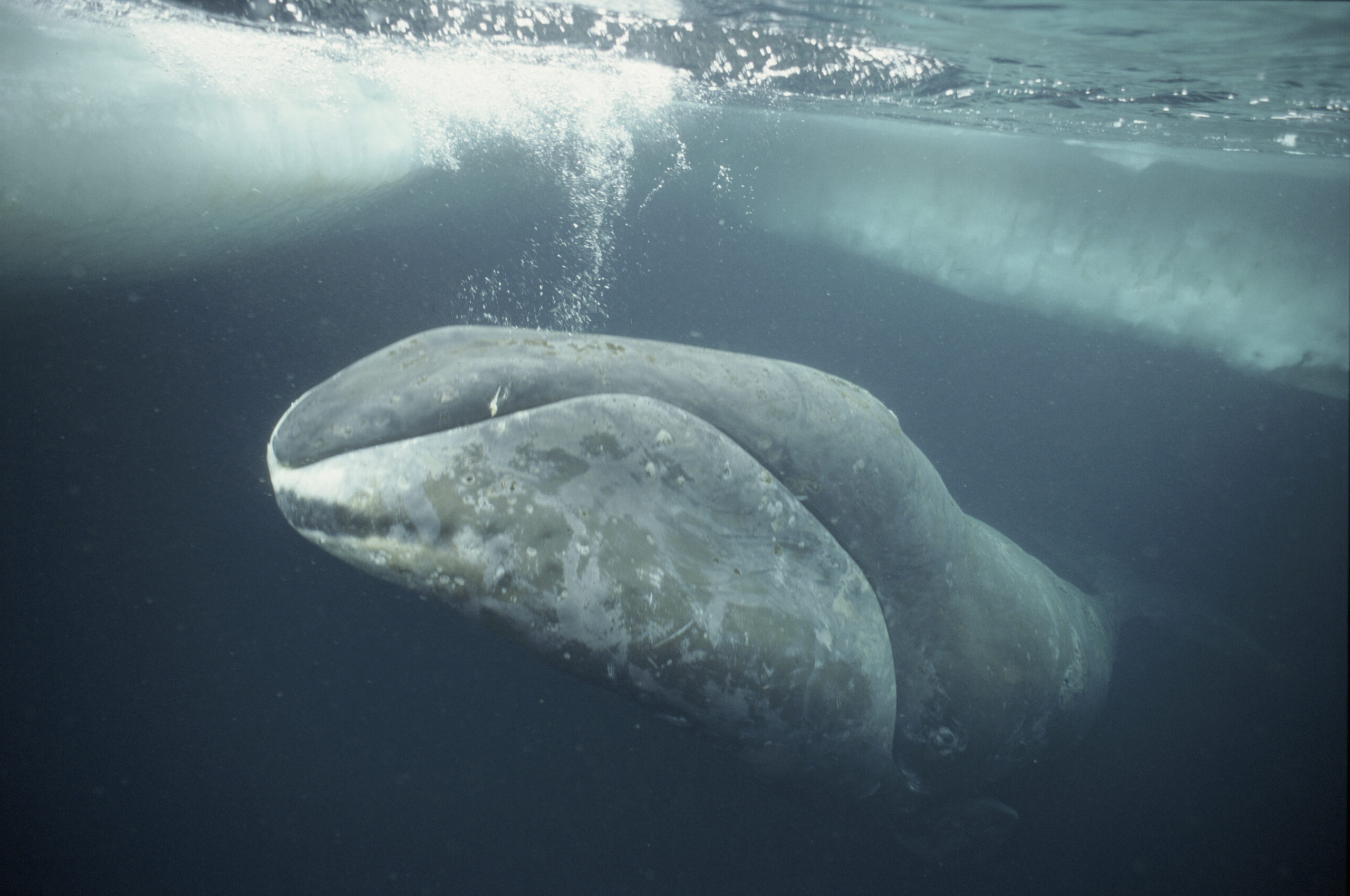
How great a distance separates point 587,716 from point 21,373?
7.36 meters

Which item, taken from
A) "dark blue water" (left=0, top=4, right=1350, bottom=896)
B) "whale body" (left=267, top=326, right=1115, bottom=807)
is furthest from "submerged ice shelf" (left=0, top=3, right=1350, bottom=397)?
"whale body" (left=267, top=326, right=1115, bottom=807)

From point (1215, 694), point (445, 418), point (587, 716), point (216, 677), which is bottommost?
point (216, 677)

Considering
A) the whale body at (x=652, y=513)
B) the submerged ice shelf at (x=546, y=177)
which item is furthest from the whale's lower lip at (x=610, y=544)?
the submerged ice shelf at (x=546, y=177)

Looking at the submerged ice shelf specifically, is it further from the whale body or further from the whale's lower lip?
the whale's lower lip

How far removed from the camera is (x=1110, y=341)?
34.3 ft

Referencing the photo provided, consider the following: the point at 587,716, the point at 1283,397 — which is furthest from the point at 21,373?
the point at 1283,397

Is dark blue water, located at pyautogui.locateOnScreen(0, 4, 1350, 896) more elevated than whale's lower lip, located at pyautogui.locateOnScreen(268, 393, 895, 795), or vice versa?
whale's lower lip, located at pyautogui.locateOnScreen(268, 393, 895, 795)

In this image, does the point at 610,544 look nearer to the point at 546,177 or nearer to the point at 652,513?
the point at 652,513

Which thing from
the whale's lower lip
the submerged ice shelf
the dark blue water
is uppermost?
the submerged ice shelf

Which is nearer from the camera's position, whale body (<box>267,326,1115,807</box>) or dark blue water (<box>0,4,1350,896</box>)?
whale body (<box>267,326,1115,807</box>)

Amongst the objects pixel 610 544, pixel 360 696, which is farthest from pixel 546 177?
pixel 610 544

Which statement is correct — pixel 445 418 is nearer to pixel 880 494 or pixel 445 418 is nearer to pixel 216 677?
pixel 880 494

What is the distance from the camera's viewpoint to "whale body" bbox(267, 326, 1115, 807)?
2.20 m

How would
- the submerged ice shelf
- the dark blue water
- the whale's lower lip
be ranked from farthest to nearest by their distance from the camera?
the submerged ice shelf
the dark blue water
the whale's lower lip
